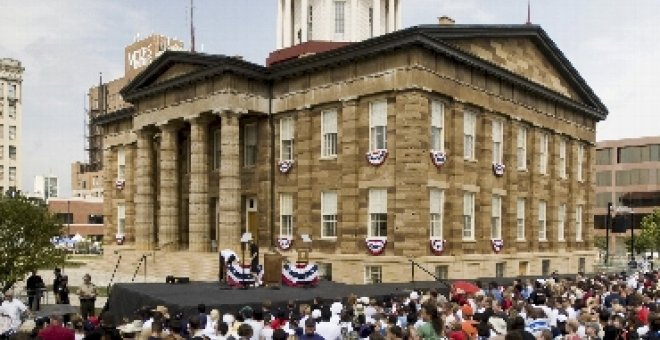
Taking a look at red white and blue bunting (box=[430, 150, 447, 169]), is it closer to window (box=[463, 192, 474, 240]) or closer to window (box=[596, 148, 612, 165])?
window (box=[463, 192, 474, 240])

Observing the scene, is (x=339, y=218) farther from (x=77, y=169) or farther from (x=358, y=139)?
(x=77, y=169)

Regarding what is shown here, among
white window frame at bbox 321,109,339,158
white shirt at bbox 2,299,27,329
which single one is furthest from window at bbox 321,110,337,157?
white shirt at bbox 2,299,27,329

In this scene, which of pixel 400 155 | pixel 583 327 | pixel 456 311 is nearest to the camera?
pixel 583 327

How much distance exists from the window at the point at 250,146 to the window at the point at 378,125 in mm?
8360

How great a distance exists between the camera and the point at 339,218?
30.2m

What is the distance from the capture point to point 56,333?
12062mm

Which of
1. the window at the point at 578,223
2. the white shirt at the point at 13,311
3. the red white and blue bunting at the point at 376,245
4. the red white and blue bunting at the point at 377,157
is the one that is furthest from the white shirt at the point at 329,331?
the window at the point at 578,223

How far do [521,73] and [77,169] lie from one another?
138m

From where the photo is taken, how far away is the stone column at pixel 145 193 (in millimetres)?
39812

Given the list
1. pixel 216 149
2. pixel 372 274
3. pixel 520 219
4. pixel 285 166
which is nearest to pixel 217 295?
pixel 372 274

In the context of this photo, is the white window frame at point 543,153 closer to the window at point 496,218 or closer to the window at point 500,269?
the window at point 496,218

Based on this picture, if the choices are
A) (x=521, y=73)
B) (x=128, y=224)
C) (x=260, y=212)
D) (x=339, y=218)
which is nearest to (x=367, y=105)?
(x=339, y=218)

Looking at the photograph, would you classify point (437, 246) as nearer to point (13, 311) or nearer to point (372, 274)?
point (372, 274)

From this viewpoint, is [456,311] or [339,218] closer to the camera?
[456,311]
